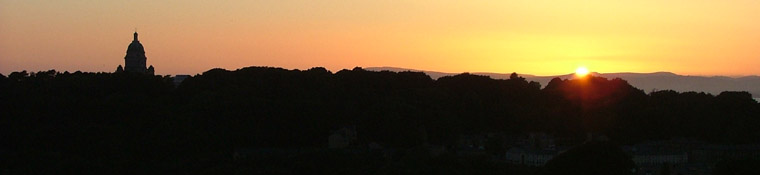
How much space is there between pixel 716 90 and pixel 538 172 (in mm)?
104017

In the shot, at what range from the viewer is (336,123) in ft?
167

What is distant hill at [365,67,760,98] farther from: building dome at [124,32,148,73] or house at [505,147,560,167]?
house at [505,147,560,167]

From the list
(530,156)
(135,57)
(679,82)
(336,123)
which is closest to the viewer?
(530,156)

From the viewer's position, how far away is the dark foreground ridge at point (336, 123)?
42.5 metres

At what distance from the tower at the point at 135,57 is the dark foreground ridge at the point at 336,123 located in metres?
24.8

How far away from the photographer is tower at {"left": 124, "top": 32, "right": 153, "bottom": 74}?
87125mm

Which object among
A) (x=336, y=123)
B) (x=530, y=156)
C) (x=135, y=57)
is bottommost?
(x=530, y=156)

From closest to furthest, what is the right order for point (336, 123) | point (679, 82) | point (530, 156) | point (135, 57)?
point (530, 156) < point (336, 123) < point (135, 57) < point (679, 82)

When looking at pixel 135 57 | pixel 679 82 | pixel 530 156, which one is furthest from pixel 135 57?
pixel 679 82

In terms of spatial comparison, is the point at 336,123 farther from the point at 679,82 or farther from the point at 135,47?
the point at 679,82

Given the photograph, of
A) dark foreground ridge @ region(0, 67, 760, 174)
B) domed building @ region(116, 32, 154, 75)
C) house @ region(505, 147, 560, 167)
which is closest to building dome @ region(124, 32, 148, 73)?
domed building @ region(116, 32, 154, 75)

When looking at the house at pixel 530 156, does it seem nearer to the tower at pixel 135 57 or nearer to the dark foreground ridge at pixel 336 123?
the dark foreground ridge at pixel 336 123

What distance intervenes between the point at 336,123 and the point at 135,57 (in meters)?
38.8

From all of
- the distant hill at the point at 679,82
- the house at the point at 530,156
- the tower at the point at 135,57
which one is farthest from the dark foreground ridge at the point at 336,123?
the distant hill at the point at 679,82
